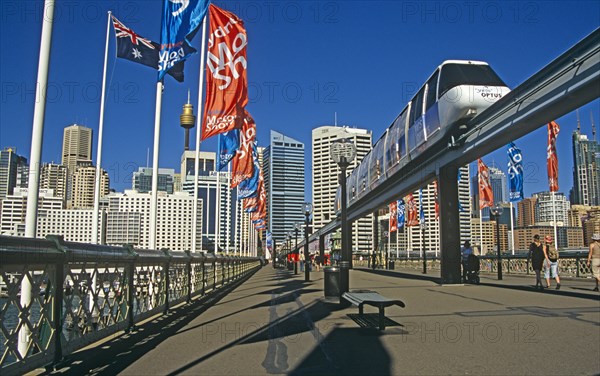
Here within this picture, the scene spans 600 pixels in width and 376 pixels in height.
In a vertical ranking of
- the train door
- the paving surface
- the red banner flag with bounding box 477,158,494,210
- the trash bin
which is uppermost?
the train door

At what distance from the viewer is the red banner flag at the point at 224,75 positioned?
1605 centimetres

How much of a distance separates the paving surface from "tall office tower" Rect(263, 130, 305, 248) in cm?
8627

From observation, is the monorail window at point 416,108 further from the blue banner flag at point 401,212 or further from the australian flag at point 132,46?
the blue banner flag at point 401,212

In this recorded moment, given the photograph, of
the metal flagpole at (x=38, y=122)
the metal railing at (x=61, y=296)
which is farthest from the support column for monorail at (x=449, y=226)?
Result: the metal flagpole at (x=38, y=122)

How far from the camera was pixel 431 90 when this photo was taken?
2033 centimetres

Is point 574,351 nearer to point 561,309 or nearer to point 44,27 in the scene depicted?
point 561,309

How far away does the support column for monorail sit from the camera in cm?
2061

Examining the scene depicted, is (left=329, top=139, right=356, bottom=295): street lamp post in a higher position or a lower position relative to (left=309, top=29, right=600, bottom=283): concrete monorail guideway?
lower

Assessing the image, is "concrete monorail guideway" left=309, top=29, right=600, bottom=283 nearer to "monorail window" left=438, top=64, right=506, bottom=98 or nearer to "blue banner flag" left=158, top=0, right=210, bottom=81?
"monorail window" left=438, top=64, right=506, bottom=98

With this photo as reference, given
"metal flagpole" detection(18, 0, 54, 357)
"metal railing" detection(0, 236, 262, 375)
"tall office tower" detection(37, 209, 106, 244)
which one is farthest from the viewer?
"tall office tower" detection(37, 209, 106, 244)

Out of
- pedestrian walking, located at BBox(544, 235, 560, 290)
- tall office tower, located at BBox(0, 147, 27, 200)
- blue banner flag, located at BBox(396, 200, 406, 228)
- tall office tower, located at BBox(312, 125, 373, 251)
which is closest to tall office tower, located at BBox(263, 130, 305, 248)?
tall office tower, located at BBox(312, 125, 373, 251)

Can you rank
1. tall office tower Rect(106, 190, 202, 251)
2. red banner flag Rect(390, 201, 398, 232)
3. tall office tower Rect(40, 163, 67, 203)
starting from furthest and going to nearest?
red banner flag Rect(390, 201, 398, 232), tall office tower Rect(40, 163, 67, 203), tall office tower Rect(106, 190, 202, 251)

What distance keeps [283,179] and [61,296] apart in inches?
4398

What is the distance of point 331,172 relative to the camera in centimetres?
8031
